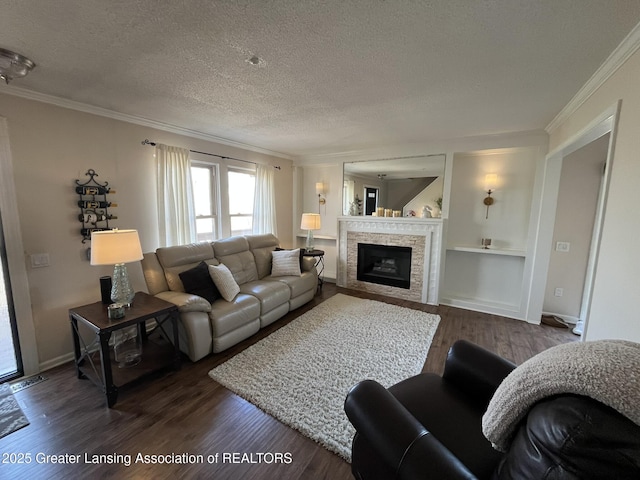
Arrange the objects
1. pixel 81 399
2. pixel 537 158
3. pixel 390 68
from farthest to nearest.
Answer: pixel 537 158, pixel 81 399, pixel 390 68

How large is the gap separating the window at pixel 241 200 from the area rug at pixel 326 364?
1.85 m

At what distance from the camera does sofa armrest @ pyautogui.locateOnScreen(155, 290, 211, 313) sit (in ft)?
7.91

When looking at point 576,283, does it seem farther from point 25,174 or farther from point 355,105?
point 25,174

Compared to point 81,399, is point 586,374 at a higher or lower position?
higher

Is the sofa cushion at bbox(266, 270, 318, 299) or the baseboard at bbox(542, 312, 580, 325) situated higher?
the sofa cushion at bbox(266, 270, 318, 299)

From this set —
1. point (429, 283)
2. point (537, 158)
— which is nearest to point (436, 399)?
point (429, 283)

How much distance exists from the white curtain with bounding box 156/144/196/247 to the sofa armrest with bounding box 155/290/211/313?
931 mm

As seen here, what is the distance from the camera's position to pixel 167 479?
4.75 feet

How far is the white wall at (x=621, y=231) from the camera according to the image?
142 cm

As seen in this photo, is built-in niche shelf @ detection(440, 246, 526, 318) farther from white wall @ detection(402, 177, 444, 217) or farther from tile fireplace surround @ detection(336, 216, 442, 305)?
white wall @ detection(402, 177, 444, 217)

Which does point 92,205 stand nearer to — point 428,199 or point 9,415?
point 9,415

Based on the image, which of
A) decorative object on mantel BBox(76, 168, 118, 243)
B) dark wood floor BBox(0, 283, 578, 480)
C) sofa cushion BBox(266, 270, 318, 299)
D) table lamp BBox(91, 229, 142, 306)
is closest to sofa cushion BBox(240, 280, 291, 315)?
sofa cushion BBox(266, 270, 318, 299)

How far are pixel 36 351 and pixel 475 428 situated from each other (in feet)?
11.3

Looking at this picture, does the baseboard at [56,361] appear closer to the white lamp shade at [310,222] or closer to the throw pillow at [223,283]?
the throw pillow at [223,283]
